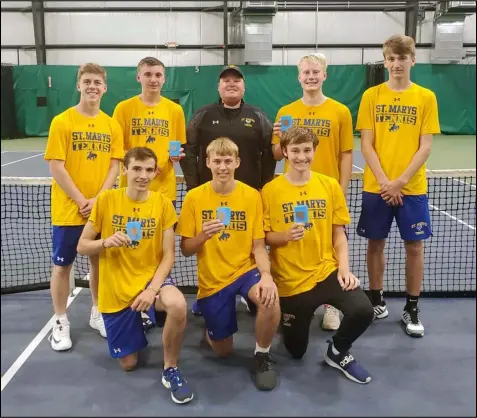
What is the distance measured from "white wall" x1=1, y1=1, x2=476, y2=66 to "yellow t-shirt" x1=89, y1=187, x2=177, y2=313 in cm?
1595

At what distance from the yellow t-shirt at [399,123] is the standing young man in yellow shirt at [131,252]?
1632 mm

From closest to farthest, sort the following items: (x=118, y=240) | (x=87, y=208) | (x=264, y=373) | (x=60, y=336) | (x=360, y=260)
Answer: (x=118, y=240), (x=264, y=373), (x=87, y=208), (x=60, y=336), (x=360, y=260)

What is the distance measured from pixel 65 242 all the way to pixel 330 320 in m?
2.04

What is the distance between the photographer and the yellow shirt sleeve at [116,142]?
3.63 metres

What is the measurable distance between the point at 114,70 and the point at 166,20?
2934 mm

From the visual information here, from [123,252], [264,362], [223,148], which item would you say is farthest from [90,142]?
[264,362]

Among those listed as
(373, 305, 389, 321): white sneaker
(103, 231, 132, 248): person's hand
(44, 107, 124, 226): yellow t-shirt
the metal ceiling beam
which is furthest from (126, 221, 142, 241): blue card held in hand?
the metal ceiling beam

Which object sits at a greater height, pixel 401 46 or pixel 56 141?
pixel 401 46

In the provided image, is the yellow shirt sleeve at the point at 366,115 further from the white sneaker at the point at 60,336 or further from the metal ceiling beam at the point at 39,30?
the metal ceiling beam at the point at 39,30

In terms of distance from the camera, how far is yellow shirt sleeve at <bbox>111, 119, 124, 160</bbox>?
143 inches

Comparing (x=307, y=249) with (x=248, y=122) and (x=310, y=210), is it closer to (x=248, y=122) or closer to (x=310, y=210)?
(x=310, y=210)

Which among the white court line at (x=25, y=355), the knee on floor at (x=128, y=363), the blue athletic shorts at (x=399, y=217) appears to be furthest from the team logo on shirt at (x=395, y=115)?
the white court line at (x=25, y=355)

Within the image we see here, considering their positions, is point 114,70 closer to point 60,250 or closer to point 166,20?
point 166,20

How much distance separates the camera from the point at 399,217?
3787 millimetres
